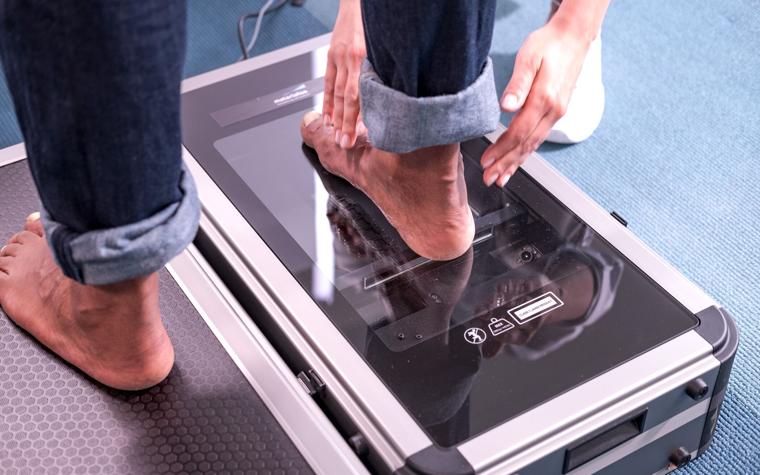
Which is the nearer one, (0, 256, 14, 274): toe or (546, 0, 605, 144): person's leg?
(0, 256, 14, 274): toe

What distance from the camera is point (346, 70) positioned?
1146 mm

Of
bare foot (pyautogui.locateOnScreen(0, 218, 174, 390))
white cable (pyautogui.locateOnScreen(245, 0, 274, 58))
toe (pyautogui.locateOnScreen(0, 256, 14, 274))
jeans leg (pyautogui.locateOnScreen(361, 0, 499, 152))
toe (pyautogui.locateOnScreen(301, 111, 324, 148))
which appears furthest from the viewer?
white cable (pyautogui.locateOnScreen(245, 0, 274, 58))

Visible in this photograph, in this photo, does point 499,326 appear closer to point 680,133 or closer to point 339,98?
point 339,98

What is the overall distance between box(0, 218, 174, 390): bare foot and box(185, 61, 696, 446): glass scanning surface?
0.71ft

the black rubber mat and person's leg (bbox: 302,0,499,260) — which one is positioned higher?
person's leg (bbox: 302,0,499,260)

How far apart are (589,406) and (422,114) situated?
34 cm

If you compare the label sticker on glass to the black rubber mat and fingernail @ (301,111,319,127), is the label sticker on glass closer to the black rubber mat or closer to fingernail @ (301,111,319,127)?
the black rubber mat

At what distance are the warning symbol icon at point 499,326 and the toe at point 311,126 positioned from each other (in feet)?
1.24

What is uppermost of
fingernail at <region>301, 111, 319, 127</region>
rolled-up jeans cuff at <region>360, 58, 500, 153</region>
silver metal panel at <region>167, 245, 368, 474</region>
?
rolled-up jeans cuff at <region>360, 58, 500, 153</region>

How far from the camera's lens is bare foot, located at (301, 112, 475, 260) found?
0.98 metres

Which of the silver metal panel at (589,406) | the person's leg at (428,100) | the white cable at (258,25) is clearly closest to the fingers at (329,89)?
the person's leg at (428,100)

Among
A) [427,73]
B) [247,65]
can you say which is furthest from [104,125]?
[247,65]

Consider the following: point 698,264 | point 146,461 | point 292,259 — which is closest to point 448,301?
point 292,259

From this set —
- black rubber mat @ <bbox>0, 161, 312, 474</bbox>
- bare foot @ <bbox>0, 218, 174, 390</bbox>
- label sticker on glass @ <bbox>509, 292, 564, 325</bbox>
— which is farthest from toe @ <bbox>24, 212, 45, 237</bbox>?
label sticker on glass @ <bbox>509, 292, 564, 325</bbox>
